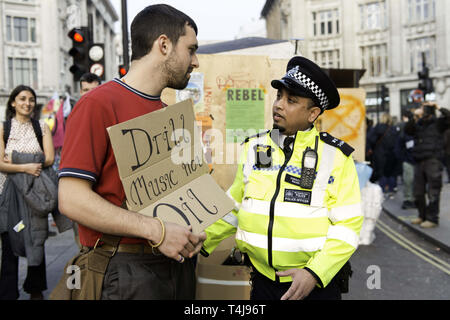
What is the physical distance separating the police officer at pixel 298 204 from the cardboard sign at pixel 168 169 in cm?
26

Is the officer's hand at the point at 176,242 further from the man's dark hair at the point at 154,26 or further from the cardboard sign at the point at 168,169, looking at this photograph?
the man's dark hair at the point at 154,26

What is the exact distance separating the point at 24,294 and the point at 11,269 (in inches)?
21.8

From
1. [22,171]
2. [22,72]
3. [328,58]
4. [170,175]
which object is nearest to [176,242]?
[170,175]

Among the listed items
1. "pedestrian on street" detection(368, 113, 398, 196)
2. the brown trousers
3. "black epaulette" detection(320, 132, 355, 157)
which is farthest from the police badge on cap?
"pedestrian on street" detection(368, 113, 398, 196)

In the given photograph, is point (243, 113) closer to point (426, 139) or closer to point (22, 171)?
point (22, 171)

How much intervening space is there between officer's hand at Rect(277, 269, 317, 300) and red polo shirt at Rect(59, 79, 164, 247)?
699 millimetres

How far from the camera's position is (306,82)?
7.39 ft

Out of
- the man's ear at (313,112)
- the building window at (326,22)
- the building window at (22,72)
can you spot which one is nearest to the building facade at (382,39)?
the building window at (326,22)

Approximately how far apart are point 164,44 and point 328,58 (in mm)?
39330

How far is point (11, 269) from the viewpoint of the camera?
4.14 metres

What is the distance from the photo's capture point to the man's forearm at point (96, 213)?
5.24 feet

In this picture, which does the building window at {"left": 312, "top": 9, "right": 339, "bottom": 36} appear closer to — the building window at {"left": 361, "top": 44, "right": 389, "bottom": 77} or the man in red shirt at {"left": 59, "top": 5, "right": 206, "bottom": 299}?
the building window at {"left": 361, "top": 44, "right": 389, "bottom": 77}

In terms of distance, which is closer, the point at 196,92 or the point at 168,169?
the point at 168,169
